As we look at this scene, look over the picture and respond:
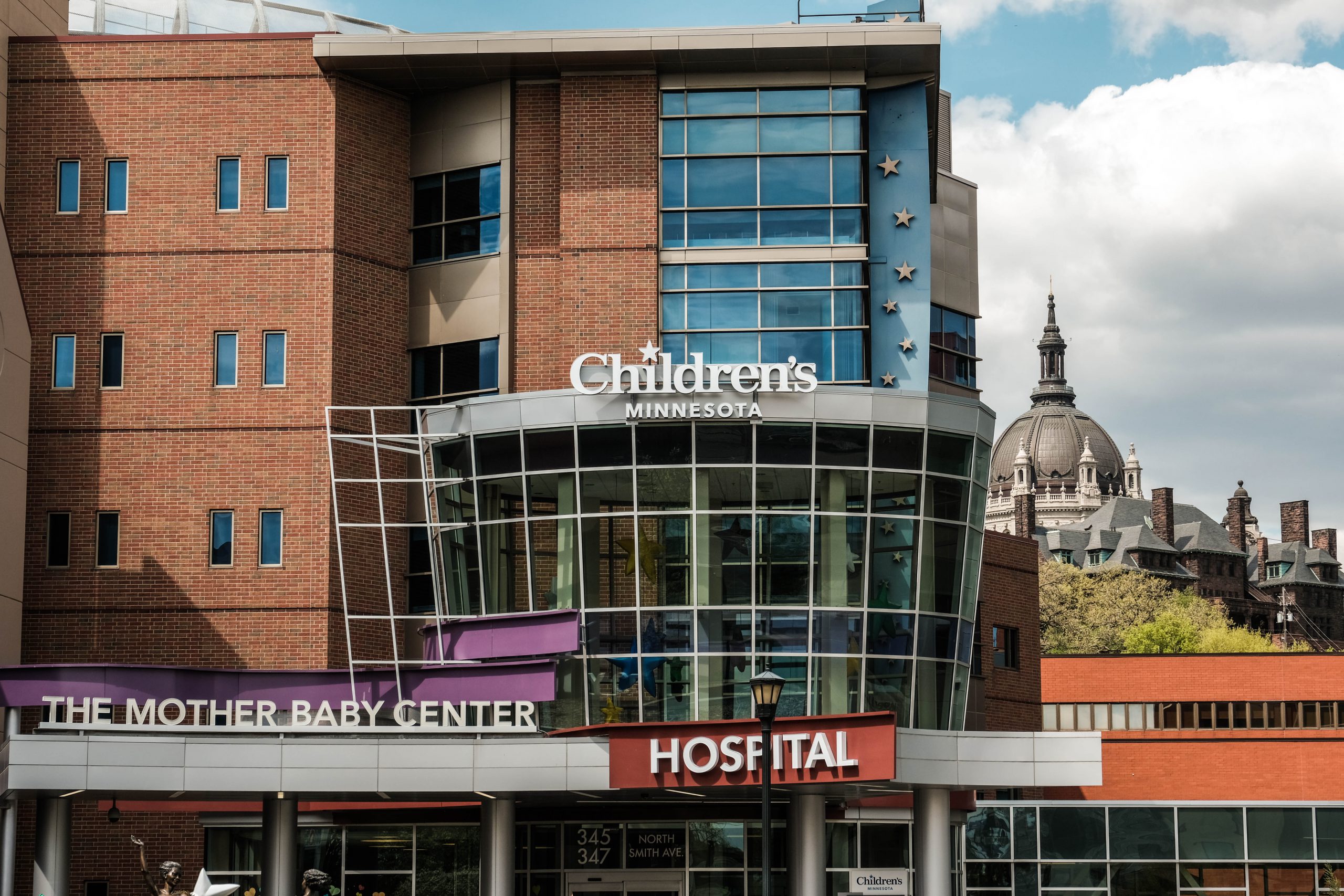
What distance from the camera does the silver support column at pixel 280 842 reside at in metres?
35.3

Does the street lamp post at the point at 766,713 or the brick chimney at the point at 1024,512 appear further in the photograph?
the brick chimney at the point at 1024,512

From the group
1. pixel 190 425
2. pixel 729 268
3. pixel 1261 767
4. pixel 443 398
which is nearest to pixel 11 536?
→ pixel 190 425

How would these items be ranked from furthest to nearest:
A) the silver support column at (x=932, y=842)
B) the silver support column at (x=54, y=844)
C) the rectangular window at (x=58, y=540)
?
the rectangular window at (x=58, y=540) → the silver support column at (x=932, y=842) → the silver support column at (x=54, y=844)

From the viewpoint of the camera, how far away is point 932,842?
35.1m

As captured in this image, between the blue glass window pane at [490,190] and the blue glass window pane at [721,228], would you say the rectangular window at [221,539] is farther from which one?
the blue glass window pane at [721,228]

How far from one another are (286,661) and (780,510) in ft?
42.2

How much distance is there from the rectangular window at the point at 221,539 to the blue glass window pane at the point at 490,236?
8.75 metres

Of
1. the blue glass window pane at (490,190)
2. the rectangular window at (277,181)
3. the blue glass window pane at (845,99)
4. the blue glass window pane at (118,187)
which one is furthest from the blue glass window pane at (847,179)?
the blue glass window pane at (118,187)

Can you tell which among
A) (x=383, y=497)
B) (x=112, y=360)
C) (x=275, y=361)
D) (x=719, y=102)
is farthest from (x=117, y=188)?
(x=719, y=102)

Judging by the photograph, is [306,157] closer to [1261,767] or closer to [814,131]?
[814,131]

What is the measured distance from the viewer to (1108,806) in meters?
49.4

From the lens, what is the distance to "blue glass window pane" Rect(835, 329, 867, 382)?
4134 cm

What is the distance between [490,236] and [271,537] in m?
8.92

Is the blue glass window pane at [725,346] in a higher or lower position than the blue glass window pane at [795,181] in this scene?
lower
